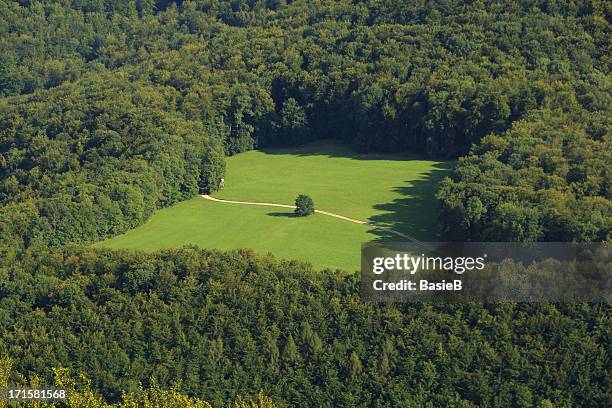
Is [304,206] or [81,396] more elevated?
[304,206]

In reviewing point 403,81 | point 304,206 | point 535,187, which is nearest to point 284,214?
point 304,206

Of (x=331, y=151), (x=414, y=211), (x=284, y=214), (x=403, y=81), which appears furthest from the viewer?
(x=403, y=81)

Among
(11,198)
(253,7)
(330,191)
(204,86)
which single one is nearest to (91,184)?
(11,198)

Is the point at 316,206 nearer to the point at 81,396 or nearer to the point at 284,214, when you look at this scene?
the point at 284,214

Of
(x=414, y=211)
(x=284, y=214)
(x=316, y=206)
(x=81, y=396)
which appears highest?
(x=414, y=211)

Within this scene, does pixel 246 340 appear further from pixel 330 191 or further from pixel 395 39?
pixel 395 39

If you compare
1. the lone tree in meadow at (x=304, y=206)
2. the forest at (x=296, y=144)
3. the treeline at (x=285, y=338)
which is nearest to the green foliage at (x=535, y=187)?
the forest at (x=296, y=144)

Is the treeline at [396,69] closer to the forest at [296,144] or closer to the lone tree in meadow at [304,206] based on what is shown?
the forest at [296,144]

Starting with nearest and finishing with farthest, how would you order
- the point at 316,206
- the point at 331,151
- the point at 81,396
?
the point at 81,396, the point at 316,206, the point at 331,151
